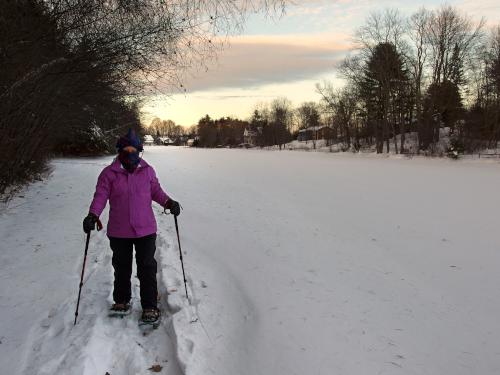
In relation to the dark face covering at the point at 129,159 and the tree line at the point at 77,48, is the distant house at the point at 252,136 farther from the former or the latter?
the dark face covering at the point at 129,159

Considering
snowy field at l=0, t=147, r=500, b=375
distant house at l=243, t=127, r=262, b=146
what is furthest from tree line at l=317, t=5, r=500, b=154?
distant house at l=243, t=127, r=262, b=146

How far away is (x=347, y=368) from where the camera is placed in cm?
375

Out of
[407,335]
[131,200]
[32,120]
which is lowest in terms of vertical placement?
[407,335]

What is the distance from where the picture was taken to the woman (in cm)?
414

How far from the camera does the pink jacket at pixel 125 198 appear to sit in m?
4.16

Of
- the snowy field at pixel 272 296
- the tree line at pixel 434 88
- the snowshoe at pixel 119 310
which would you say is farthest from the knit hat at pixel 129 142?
the tree line at pixel 434 88

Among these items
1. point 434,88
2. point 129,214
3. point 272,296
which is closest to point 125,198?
point 129,214

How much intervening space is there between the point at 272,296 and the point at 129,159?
2448mm

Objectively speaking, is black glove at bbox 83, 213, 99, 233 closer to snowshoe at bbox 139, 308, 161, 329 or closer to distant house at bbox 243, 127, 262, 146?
snowshoe at bbox 139, 308, 161, 329

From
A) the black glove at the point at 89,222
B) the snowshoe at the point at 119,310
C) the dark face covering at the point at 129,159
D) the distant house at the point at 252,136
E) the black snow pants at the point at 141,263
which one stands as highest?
the distant house at the point at 252,136

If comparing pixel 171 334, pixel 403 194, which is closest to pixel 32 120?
pixel 171 334

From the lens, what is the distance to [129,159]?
163 inches

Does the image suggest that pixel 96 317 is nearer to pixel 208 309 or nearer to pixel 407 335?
pixel 208 309

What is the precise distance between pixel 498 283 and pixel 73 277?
5637 mm
